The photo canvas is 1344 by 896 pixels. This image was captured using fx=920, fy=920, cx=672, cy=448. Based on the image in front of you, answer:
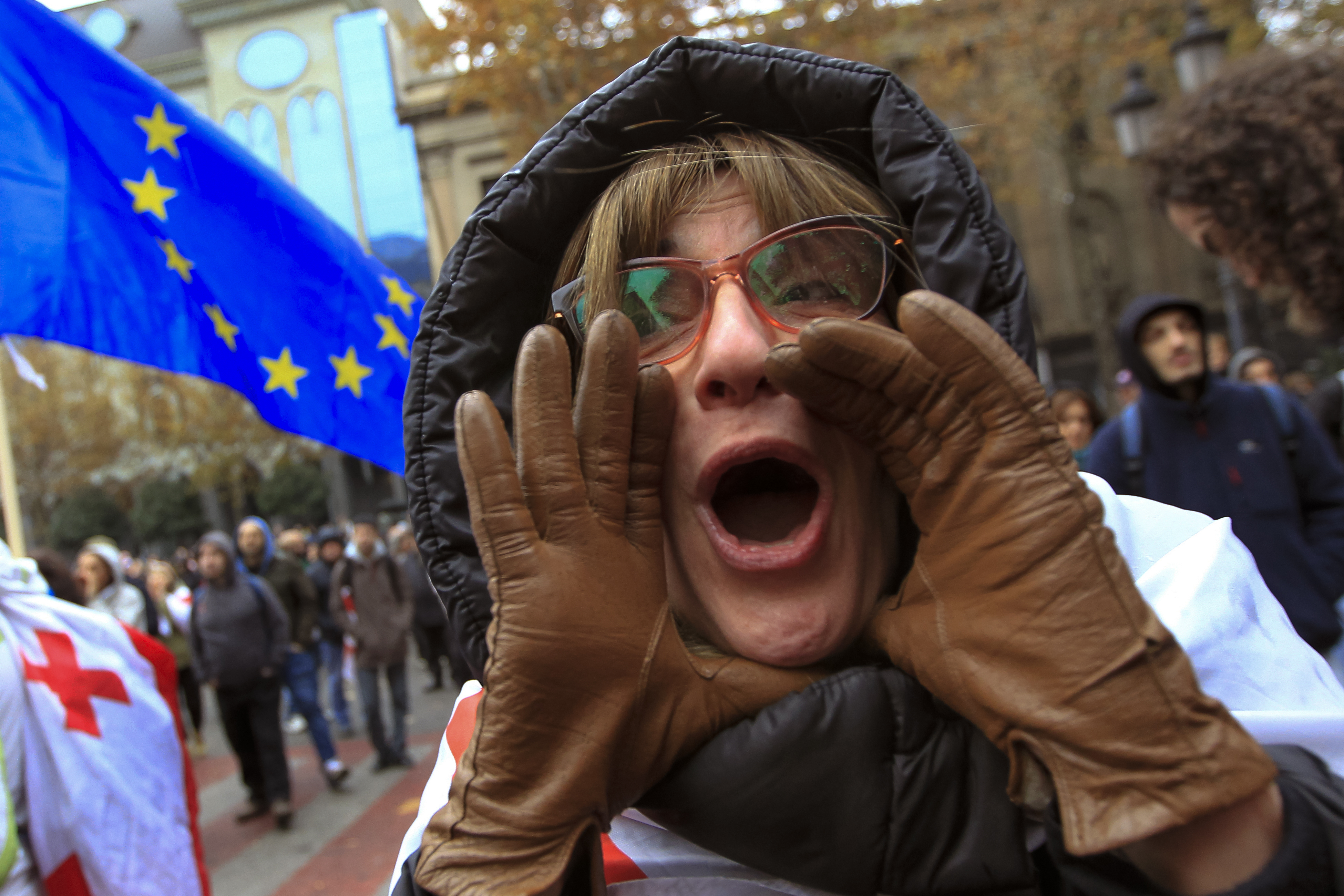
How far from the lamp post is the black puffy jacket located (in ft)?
7.22

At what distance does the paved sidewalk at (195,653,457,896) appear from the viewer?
5512mm

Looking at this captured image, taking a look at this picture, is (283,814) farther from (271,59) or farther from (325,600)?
(271,59)

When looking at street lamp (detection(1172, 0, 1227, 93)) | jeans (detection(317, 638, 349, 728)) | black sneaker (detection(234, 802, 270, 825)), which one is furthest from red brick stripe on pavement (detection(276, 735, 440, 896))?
street lamp (detection(1172, 0, 1227, 93))

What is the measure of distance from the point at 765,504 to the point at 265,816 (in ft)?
22.9

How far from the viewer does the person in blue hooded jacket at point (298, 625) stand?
7.47m

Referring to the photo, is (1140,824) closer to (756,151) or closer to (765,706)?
(765,706)

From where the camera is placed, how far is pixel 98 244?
2.80 metres

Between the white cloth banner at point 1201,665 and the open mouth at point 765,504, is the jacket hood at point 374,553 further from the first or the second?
the open mouth at point 765,504

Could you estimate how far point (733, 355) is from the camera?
1.28m

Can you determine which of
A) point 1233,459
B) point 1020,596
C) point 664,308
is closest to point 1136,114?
point 1233,459

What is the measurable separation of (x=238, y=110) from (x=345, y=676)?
87.3ft

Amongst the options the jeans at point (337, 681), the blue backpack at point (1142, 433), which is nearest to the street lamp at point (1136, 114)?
the blue backpack at point (1142, 433)

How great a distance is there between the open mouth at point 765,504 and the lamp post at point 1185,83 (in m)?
2.51

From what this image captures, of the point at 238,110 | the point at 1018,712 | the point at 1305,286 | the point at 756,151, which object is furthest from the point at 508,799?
the point at 238,110
